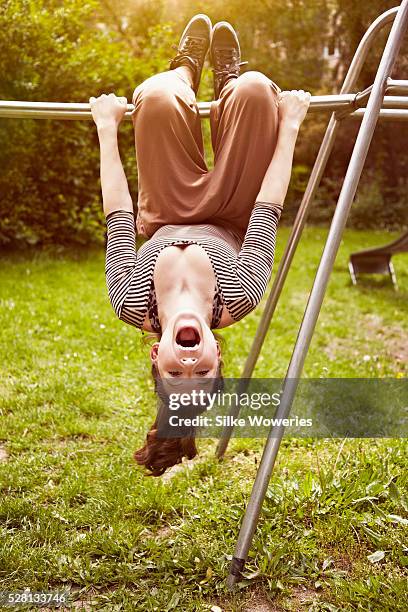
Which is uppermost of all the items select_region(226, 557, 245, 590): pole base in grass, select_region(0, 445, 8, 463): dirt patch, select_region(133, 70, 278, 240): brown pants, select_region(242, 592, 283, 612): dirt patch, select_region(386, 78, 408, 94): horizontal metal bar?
select_region(386, 78, 408, 94): horizontal metal bar

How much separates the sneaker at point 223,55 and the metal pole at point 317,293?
2.42 feet

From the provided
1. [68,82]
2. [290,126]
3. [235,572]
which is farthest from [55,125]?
[235,572]

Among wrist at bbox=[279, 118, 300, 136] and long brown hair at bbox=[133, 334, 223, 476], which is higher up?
wrist at bbox=[279, 118, 300, 136]

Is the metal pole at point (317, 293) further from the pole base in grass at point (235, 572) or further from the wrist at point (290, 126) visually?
the wrist at point (290, 126)

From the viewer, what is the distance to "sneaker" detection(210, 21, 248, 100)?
9.69ft

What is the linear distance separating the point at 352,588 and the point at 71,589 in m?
1.10

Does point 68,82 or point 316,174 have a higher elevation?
point 316,174

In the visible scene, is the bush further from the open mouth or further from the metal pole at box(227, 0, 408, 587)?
the open mouth

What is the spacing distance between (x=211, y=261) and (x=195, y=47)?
133cm

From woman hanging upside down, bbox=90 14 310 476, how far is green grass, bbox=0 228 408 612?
51cm

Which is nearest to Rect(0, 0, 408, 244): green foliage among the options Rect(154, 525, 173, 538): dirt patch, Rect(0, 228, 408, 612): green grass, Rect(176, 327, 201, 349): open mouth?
Rect(0, 228, 408, 612): green grass

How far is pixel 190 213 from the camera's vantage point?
99.3 inches

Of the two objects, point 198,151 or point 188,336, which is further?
point 198,151

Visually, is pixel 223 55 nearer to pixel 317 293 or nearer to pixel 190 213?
pixel 190 213
